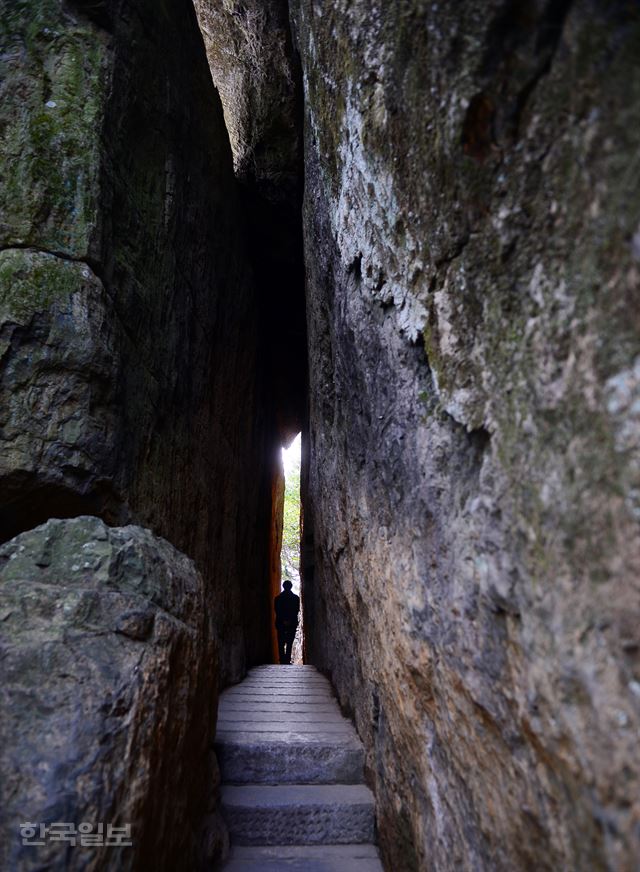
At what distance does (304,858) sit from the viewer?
310cm

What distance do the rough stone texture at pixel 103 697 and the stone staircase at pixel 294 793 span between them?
0.33 m

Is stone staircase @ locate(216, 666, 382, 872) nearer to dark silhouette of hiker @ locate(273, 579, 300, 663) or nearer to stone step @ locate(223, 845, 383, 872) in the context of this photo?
stone step @ locate(223, 845, 383, 872)

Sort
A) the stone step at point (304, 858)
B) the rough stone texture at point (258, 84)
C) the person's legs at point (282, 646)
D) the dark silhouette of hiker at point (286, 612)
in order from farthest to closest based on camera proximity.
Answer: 1. the person's legs at point (282, 646)
2. the dark silhouette of hiker at point (286, 612)
3. the rough stone texture at point (258, 84)
4. the stone step at point (304, 858)

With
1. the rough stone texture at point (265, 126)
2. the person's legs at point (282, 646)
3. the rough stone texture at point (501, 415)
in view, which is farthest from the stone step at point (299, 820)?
the person's legs at point (282, 646)

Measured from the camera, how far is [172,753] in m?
2.39

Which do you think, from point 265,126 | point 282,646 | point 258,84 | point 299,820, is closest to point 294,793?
point 299,820

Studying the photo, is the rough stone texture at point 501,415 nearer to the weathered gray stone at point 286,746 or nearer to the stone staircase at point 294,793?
the stone staircase at point 294,793

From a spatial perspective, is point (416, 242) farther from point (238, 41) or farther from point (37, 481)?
point (238, 41)

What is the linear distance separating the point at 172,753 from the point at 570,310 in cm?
Answer: 220

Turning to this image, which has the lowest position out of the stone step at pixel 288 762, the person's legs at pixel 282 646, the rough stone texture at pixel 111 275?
the person's legs at pixel 282 646

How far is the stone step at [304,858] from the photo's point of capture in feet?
9.84

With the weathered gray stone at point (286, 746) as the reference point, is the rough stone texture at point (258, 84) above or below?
above

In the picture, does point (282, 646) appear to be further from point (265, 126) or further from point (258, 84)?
point (258, 84)

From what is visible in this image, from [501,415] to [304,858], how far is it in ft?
8.92
